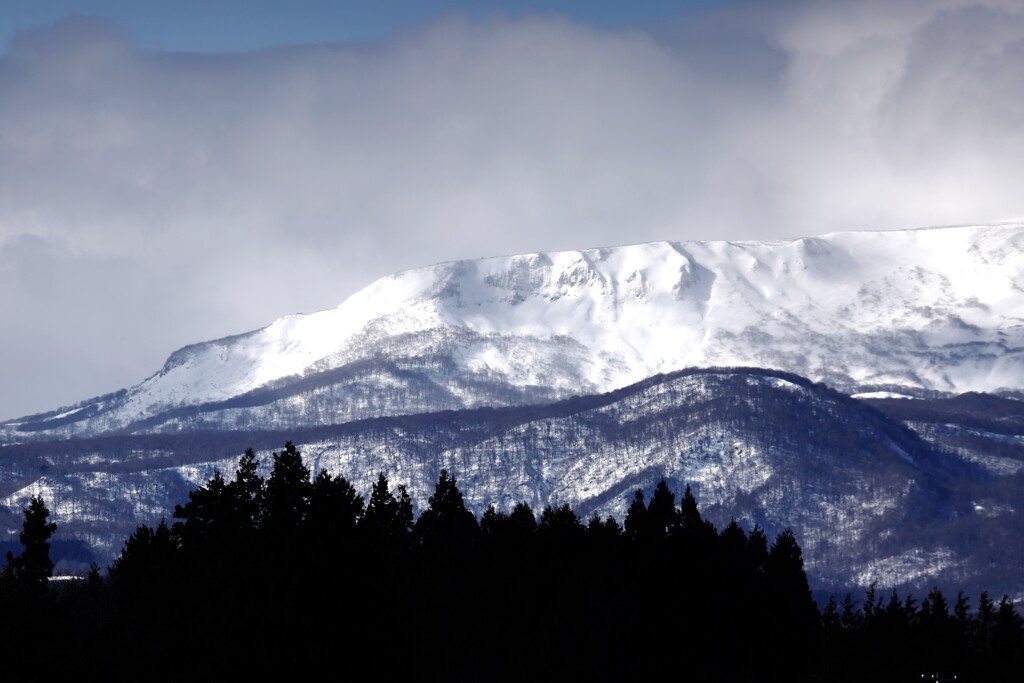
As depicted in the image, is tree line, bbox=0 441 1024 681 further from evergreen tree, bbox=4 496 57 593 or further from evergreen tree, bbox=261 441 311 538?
evergreen tree, bbox=4 496 57 593

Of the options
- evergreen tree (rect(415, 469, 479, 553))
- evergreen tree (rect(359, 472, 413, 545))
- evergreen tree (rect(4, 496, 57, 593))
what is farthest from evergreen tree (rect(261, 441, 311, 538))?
evergreen tree (rect(415, 469, 479, 553))

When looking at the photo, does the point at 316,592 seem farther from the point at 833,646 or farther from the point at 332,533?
the point at 833,646

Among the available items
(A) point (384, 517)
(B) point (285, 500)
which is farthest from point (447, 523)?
(B) point (285, 500)

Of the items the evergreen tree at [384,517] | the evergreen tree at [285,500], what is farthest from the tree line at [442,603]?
the evergreen tree at [384,517]

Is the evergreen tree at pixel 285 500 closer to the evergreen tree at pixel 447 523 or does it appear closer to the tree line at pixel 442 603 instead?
the tree line at pixel 442 603

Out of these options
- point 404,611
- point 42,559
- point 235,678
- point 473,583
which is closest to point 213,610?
point 235,678

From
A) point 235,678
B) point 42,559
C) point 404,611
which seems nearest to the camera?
point 235,678

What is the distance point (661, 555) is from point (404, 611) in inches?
1761

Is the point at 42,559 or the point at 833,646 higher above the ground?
the point at 42,559

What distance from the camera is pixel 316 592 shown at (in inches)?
3824

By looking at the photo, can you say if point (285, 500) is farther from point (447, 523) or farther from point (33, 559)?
point (447, 523)

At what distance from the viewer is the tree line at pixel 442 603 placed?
97.2 m

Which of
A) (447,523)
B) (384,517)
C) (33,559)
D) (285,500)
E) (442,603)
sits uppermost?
(285,500)

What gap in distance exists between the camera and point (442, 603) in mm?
129250
